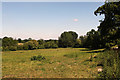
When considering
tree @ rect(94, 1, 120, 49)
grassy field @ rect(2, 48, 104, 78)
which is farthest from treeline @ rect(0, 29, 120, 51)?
grassy field @ rect(2, 48, 104, 78)

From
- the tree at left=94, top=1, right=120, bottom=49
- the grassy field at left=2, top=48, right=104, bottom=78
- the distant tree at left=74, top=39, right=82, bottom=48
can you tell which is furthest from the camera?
the distant tree at left=74, top=39, right=82, bottom=48

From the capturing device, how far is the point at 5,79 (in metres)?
6.73

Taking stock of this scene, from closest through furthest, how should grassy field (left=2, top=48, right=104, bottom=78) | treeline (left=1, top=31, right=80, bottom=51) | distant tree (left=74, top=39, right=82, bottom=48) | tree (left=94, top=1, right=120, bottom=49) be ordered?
1. grassy field (left=2, top=48, right=104, bottom=78)
2. tree (left=94, top=1, right=120, bottom=49)
3. treeline (left=1, top=31, right=80, bottom=51)
4. distant tree (left=74, top=39, right=82, bottom=48)

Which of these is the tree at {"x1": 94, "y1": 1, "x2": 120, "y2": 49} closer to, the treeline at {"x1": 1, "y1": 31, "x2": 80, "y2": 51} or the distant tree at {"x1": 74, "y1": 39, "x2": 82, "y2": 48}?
the treeline at {"x1": 1, "y1": 31, "x2": 80, "y2": 51}

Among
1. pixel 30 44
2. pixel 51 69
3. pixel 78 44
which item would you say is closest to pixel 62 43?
pixel 78 44

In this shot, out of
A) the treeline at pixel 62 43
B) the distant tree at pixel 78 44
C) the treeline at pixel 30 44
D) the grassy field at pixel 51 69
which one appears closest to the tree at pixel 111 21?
the treeline at pixel 62 43

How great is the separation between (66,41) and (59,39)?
5.50 metres

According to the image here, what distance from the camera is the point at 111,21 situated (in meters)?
21.5

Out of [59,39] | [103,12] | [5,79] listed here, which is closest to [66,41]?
[59,39]

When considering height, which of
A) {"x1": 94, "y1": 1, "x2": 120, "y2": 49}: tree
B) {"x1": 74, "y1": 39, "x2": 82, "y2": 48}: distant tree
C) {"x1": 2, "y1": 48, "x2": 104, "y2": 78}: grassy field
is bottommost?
{"x1": 2, "y1": 48, "x2": 104, "y2": 78}: grassy field

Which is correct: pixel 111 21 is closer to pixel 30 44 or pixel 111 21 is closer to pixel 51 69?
pixel 51 69

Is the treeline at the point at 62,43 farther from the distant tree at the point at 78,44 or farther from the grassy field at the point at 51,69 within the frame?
the grassy field at the point at 51,69

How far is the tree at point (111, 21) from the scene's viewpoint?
20.6 metres

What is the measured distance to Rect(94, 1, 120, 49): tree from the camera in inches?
813
